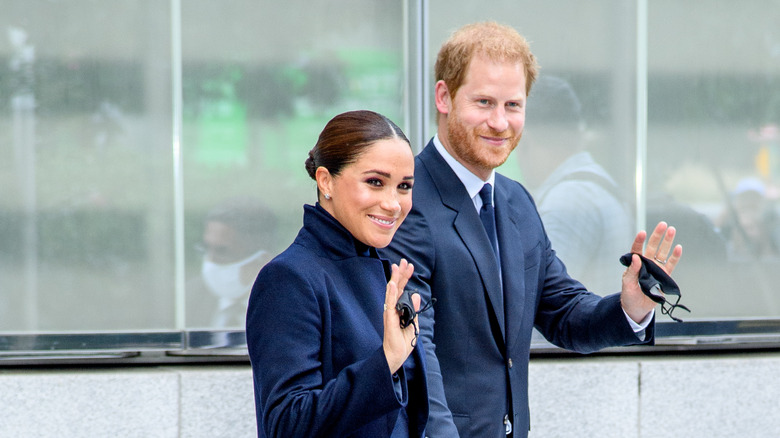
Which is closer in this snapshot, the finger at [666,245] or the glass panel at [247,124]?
the finger at [666,245]

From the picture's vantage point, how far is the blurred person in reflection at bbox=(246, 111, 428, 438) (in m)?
1.97

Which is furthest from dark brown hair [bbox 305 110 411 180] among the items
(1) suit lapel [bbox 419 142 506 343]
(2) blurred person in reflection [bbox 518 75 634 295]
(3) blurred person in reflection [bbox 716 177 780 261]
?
(3) blurred person in reflection [bbox 716 177 780 261]

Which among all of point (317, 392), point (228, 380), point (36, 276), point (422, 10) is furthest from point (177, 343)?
point (317, 392)

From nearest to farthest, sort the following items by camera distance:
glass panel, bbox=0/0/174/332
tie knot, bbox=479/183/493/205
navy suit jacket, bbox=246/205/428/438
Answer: navy suit jacket, bbox=246/205/428/438, tie knot, bbox=479/183/493/205, glass panel, bbox=0/0/174/332

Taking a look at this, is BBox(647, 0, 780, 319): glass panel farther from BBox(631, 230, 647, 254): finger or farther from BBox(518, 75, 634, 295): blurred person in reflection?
BBox(631, 230, 647, 254): finger

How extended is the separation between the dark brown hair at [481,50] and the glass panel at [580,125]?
2420mm

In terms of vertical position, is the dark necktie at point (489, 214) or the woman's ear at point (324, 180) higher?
the woman's ear at point (324, 180)

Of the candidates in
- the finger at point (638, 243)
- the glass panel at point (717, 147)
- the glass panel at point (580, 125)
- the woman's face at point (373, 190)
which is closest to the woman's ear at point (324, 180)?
the woman's face at point (373, 190)

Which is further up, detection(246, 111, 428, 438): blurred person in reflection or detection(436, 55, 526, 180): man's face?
detection(436, 55, 526, 180): man's face

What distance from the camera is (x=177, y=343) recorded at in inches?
198

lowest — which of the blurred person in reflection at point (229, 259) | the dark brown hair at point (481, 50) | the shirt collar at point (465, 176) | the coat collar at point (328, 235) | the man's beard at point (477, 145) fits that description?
the blurred person in reflection at point (229, 259)

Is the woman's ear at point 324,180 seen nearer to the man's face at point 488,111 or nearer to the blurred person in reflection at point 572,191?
the man's face at point 488,111

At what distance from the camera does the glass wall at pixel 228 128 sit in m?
5.07

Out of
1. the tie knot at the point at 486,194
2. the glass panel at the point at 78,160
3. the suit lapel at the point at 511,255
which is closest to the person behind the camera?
the suit lapel at the point at 511,255
